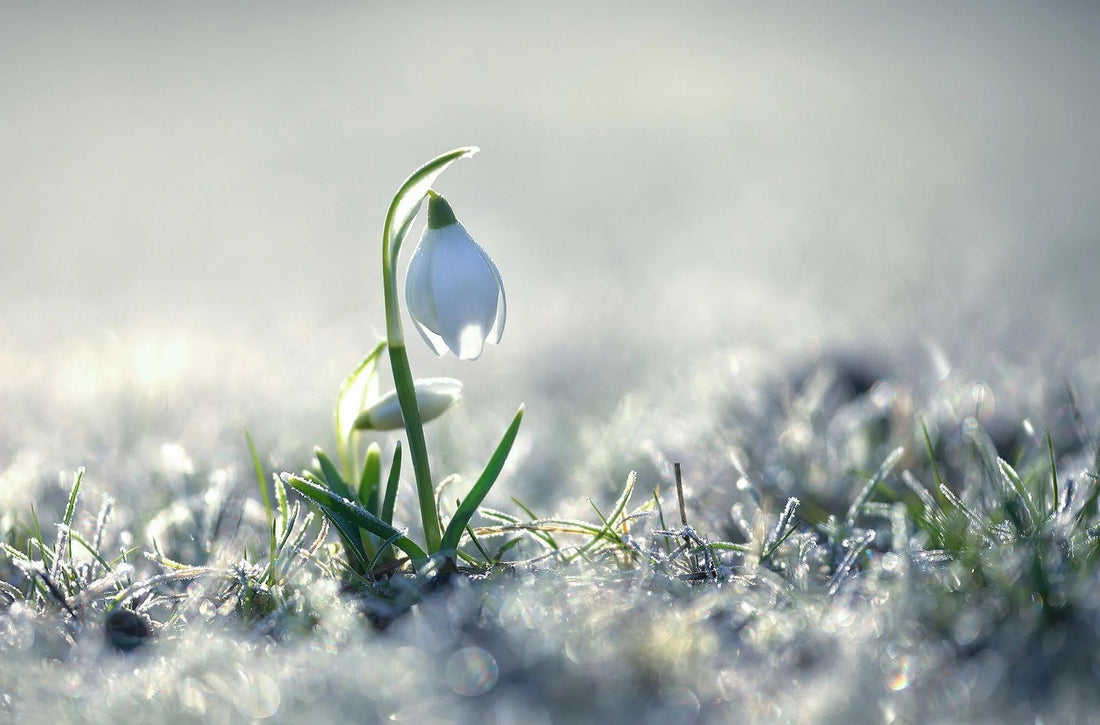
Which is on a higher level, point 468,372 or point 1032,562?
point 1032,562

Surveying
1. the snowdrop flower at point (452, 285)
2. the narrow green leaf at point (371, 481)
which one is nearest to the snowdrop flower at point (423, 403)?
the narrow green leaf at point (371, 481)

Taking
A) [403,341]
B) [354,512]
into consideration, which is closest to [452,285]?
[403,341]

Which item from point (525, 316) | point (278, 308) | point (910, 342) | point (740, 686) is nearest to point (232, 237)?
point (278, 308)

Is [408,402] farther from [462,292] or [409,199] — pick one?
[409,199]

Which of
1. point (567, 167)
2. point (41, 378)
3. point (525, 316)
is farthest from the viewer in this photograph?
point (567, 167)

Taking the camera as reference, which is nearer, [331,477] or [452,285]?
[452,285]

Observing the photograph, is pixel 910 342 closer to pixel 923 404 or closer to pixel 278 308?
pixel 923 404
